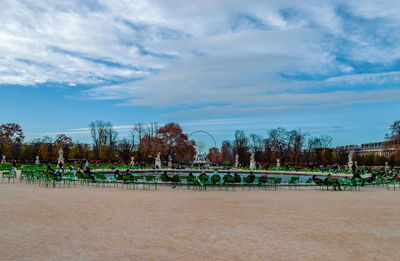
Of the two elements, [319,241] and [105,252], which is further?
[319,241]

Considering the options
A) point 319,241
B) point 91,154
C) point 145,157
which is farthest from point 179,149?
point 319,241

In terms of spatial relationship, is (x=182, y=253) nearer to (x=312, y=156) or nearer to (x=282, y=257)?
(x=282, y=257)

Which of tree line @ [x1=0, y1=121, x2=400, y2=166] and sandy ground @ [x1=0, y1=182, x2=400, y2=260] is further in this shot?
tree line @ [x1=0, y1=121, x2=400, y2=166]

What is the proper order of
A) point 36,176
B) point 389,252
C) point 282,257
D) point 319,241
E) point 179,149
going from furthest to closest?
1. point 179,149
2. point 36,176
3. point 319,241
4. point 389,252
5. point 282,257

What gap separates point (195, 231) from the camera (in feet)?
29.1

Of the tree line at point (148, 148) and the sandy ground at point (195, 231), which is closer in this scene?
the sandy ground at point (195, 231)

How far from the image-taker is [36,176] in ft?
76.0

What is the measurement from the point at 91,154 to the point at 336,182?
205 feet

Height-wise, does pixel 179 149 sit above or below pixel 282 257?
above

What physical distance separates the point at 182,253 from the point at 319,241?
10.7 feet

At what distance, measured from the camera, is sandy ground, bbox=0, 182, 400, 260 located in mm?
6906

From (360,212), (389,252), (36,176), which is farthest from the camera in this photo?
(36,176)

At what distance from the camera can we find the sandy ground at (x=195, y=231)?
6.91 meters

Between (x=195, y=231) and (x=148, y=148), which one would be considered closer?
(x=195, y=231)
